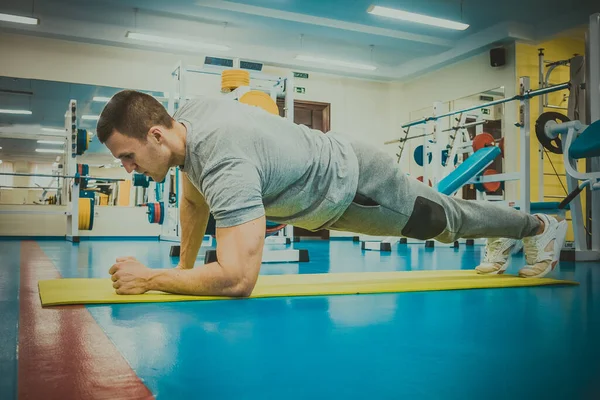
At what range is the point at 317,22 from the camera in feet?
21.4

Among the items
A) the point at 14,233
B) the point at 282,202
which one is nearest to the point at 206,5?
the point at 14,233

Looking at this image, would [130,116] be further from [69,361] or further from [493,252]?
[493,252]

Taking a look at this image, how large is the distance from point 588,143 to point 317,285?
2.52 m

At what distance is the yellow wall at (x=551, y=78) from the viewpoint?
6.82m

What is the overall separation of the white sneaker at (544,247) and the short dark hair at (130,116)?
5.15 feet

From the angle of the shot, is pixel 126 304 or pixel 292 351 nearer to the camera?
pixel 292 351

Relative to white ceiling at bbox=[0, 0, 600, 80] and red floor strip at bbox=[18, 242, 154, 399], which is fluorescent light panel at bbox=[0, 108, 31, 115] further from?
red floor strip at bbox=[18, 242, 154, 399]

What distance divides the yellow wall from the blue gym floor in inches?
228

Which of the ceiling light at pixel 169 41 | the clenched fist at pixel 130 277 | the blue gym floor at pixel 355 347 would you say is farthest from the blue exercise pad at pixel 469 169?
the ceiling light at pixel 169 41

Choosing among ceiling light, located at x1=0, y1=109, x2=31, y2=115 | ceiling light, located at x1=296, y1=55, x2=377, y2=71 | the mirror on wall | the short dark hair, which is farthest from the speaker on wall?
the short dark hair

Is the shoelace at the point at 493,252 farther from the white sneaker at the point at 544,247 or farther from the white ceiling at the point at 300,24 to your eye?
the white ceiling at the point at 300,24

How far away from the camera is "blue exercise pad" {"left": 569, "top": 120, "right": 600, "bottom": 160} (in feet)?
10.9

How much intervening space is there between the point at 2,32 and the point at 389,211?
21.6 feet

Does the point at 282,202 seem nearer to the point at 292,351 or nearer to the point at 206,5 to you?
the point at 292,351
